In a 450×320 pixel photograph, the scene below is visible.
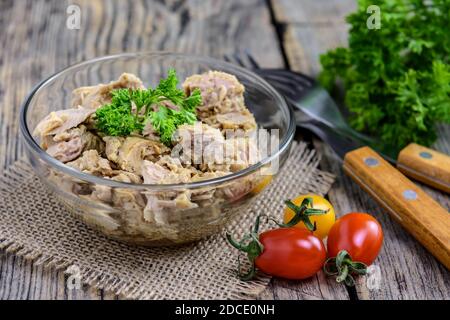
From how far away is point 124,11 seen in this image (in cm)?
530

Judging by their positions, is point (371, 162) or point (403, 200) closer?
point (403, 200)

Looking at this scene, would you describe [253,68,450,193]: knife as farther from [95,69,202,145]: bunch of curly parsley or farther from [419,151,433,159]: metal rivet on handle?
[95,69,202,145]: bunch of curly parsley

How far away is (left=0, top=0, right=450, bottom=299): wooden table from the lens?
12.5ft

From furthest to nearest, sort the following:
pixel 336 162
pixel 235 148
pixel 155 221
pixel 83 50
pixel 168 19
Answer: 1. pixel 168 19
2. pixel 83 50
3. pixel 336 162
4. pixel 235 148
5. pixel 155 221

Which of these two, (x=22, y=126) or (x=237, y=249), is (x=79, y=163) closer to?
(x=22, y=126)

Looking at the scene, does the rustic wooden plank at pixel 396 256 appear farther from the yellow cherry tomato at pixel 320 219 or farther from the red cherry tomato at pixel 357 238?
the yellow cherry tomato at pixel 320 219

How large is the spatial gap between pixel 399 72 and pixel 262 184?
1.51 m

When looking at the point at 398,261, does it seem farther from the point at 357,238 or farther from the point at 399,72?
the point at 399,72

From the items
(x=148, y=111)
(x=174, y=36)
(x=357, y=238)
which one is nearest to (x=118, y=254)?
(x=148, y=111)

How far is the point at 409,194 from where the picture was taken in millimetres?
3150

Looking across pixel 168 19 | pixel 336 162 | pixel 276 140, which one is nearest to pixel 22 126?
pixel 276 140

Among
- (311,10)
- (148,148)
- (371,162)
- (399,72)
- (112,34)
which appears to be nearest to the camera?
(148,148)

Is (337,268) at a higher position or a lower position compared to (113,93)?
lower

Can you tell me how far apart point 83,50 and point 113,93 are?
6.48ft
